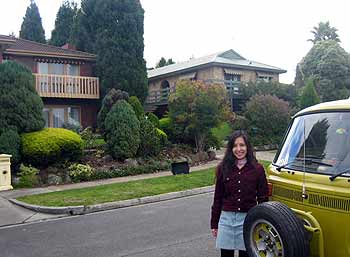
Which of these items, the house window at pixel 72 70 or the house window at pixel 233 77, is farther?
the house window at pixel 233 77

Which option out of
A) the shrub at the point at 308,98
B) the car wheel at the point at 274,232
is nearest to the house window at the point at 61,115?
the shrub at the point at 308,98

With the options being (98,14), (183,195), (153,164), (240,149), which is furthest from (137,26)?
(240,149)

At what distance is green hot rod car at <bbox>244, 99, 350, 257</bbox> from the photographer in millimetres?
3492

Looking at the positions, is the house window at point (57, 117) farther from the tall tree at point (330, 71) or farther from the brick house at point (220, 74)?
the tall tree at point (330, 71)

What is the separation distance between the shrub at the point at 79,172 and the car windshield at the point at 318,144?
34.1 ft

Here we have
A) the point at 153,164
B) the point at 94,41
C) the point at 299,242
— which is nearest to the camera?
the point at 299,242

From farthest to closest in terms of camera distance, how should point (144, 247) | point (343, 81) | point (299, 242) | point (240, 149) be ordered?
point (343, 81)
point (144, 247)
point (240, 149)
point (299, 242)

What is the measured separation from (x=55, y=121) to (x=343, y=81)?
26087 millimetres

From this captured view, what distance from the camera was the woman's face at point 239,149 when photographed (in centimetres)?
411

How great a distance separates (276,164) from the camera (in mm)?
4594

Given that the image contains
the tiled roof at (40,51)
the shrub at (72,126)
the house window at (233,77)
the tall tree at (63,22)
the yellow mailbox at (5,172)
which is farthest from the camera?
the tall tree at (63,22)

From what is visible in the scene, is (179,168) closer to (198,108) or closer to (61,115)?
(198,108)

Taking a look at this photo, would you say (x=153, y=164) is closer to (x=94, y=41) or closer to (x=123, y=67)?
(x=123, y=67)

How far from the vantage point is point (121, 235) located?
6980 mm
